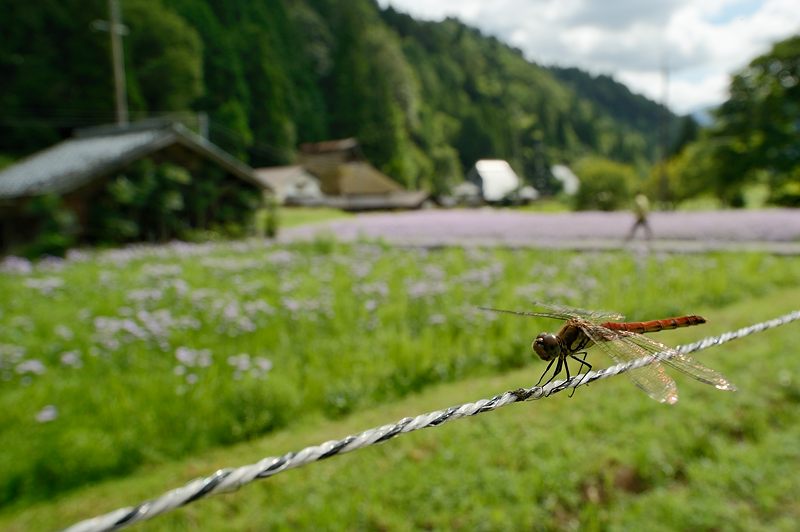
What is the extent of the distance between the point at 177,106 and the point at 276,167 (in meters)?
12.4

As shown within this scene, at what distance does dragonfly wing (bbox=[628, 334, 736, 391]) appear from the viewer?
714 millimetres

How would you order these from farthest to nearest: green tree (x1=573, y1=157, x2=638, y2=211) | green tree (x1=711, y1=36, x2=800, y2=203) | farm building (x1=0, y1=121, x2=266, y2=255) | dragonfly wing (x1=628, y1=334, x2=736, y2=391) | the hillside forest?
green tree (x1=573, y1=157, x2=638, y2=211) < the hillside forest < green tree (x1=711, y1=36, x2=800, y2=203) < farm building (x1=0, y1=121, x2=266, y2=255) < dragonfly wing (x1=628, y1=334, x2=736, y2=391)

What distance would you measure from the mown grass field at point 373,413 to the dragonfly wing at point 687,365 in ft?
3.69

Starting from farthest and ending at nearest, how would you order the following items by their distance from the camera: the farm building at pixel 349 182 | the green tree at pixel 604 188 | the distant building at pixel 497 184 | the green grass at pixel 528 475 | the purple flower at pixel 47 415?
the farm building at pixel 349 182 < the distant building at pixel 497 184 < the green tree at pixel 604 188 < the purple flower at pixel 47 415 < the green grass at pixel 528 475

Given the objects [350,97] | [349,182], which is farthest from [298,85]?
[349,182]

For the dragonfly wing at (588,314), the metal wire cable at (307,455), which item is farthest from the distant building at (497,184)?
the metal wire cable at (307,455)

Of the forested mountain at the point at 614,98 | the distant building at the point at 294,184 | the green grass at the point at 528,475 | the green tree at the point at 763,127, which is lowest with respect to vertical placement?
the distant building at the point at 294,184

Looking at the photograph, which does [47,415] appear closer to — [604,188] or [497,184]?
[604,188]

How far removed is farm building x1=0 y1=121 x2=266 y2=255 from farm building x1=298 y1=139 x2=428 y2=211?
76.7 feet

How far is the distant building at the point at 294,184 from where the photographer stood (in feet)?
139

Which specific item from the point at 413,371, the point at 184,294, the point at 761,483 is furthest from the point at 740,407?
the point at 184,294

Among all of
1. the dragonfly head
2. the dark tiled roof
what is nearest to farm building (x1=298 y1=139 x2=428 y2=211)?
the dark tiled roof

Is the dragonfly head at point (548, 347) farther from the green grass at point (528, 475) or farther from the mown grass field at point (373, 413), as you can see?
the green grass at point (528, 475)

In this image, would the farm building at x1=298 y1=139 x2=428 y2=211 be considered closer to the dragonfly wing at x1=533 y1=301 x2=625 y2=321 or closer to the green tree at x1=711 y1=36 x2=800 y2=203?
the green tree at x1=711 y1=36 x2=800 y2=203
